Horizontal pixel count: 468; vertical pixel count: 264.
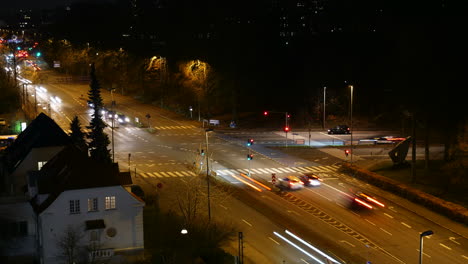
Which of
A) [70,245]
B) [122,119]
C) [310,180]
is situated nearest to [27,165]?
[70,245]

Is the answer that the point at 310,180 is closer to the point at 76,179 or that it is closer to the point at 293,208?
the point at 293,208

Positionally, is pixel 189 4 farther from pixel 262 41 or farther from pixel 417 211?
pixel 417 211

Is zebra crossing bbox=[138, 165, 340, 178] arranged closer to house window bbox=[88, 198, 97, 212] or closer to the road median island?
the road median island

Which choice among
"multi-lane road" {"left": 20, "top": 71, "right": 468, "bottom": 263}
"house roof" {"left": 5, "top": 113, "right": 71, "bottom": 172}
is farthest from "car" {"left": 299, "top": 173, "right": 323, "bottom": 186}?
"house roof" {"left": 5, "top": 113, "right": 71, "bottom": 172}

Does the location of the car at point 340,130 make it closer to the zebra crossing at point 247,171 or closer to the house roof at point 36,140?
the zebra crossing at point 247,171

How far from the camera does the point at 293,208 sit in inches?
1871

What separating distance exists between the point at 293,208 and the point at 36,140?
932 inches

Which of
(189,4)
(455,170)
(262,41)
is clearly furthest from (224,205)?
(189,4)

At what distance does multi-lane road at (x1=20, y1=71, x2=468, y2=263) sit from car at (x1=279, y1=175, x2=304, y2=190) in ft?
3.08

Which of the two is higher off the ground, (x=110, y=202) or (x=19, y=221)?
(x=110, y=202)

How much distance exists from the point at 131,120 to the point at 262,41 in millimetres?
32275

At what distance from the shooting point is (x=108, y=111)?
94125 mm

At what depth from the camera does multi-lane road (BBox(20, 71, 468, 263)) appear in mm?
38375

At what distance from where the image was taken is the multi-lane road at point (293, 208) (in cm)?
3838
